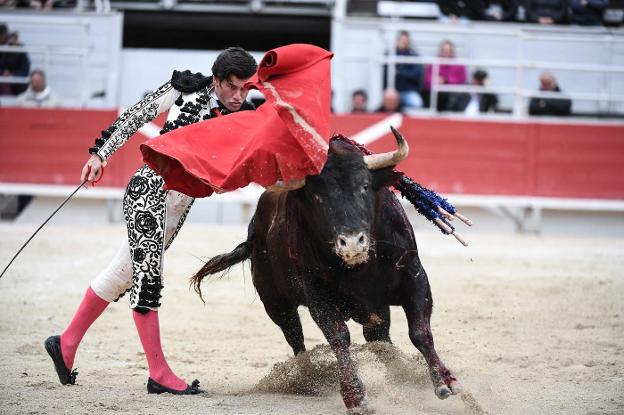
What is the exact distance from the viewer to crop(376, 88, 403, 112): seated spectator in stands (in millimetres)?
10250

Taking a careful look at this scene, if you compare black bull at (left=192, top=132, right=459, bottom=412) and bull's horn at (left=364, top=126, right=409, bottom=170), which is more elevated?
bull's horn at (left=364, top=126, right=409, bottom=170)

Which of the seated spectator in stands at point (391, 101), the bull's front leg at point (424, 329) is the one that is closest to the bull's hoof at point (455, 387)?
the bull's front leg at point (424, 329)

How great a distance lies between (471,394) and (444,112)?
23.7ft

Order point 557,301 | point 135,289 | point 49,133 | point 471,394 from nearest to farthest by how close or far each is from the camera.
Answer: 1. point 471,394
2. point 135,289
3. point 557,301
4. point 49,133

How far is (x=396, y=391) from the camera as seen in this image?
4012 millimetres

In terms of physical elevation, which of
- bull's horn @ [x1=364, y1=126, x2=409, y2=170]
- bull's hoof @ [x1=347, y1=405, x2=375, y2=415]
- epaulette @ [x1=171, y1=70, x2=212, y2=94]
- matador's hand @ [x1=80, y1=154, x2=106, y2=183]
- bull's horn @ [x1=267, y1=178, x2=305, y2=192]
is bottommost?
bull's hoof @ [x1=347, y1=405, x2=375, y2=415]

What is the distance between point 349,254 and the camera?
11.0ft

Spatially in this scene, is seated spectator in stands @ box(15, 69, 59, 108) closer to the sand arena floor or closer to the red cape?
the sand arena floor

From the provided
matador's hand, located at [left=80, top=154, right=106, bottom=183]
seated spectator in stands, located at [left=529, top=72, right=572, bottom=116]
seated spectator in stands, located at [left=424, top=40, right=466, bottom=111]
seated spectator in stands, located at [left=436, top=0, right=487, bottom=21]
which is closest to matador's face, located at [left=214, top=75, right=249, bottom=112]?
matador's hand, located at [left=80, top=154, right=106, bottom=183]

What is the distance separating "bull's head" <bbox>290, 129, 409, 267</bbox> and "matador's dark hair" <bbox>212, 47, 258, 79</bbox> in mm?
458

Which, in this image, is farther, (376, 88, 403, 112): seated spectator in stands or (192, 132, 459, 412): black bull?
(376, 88, 403, 112): seated spectator in stands

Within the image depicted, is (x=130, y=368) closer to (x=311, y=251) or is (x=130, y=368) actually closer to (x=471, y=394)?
(x=311, y=251)

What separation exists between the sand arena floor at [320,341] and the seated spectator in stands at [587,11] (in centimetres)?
379

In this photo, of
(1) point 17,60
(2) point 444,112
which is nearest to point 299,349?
(2) point 444,112
